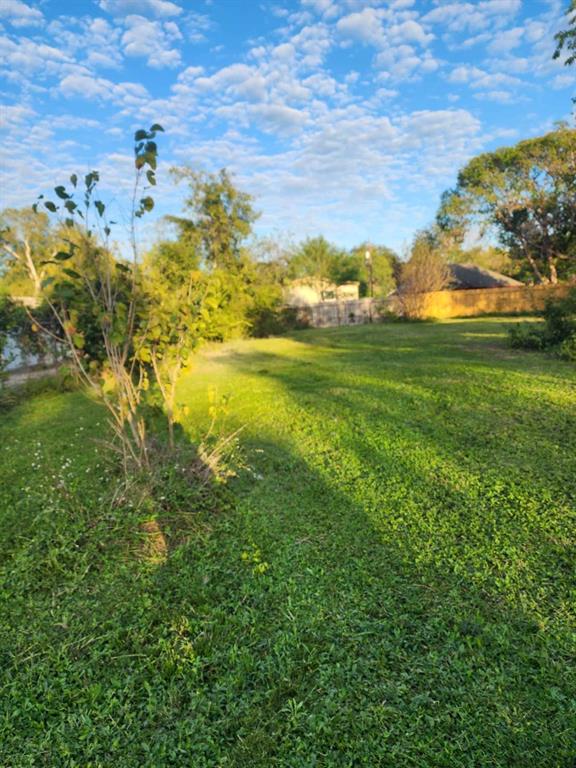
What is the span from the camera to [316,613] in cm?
186

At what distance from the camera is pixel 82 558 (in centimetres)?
227

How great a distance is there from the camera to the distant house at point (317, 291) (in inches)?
1181

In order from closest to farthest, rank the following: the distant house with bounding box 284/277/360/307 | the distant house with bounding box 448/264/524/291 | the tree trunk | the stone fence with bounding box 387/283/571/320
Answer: the stone fence with bounding box 387/283/571/320
the tree trunk
the distant house with bounding box 448/264/524/291
the distant house with bounding box 284/277/360/307

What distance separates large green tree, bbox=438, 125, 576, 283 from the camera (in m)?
20.5

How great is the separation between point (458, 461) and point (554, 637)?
5.36 ft

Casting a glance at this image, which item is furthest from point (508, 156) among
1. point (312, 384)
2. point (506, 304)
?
point (312, 384)

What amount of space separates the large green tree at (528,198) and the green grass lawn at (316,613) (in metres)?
21.9

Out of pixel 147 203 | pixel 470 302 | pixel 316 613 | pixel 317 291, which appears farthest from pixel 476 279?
pixel 316 613

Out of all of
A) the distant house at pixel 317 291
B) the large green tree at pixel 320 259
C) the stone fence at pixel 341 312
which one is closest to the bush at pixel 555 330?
the stone fence at pixel 341 312

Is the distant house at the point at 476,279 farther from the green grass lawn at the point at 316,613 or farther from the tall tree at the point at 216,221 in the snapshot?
the green grass lawn at the point at 316,613

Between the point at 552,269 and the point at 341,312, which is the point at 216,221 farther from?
the point at 552,269

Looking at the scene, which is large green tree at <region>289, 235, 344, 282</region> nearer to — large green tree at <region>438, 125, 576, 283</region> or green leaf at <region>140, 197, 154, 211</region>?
large green tree at <region>438, 125, 576, 283</region>

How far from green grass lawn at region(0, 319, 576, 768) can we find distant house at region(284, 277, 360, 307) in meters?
26.1

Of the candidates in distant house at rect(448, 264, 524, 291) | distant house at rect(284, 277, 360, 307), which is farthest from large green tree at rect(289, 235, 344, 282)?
distant house at rect(448, 264, 524, 291)
